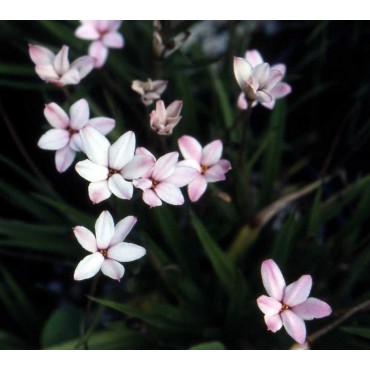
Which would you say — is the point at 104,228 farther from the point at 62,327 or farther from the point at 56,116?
the point at 62,327

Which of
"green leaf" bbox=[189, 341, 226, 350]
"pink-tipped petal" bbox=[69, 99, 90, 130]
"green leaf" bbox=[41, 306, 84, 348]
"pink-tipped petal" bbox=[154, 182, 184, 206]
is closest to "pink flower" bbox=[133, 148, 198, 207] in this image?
"pink-tipped petal" bbox=[154, 182, 184, 206]

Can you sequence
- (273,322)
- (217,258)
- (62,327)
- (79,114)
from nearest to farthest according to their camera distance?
(273,322), (79,114), (217,258), (62,327)

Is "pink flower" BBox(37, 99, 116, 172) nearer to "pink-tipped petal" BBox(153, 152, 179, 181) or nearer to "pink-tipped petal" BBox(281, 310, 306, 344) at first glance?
"pink-tipped petal" BBox(153, 152, 179, 181)

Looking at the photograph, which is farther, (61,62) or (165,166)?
(61,62)

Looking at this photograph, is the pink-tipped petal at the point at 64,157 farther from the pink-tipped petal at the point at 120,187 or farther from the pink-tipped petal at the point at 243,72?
the pink-tipped petal at the point at 243,72

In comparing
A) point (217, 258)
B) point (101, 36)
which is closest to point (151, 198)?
point (217, 258)
